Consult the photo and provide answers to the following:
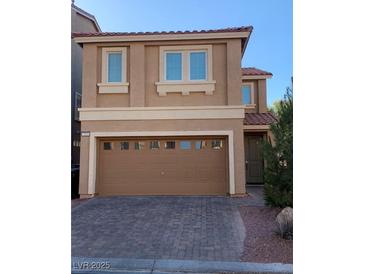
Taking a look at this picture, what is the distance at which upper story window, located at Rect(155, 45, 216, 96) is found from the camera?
1066 cm

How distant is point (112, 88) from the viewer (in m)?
10.9

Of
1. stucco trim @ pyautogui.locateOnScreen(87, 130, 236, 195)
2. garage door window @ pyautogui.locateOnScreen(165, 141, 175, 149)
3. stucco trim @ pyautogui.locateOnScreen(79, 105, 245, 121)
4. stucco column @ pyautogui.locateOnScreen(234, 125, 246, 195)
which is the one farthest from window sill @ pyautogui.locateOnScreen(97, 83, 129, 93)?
stucco column @ pyautogui.locateOnScreen(234, 125, 246, 195)

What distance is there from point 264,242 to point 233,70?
6.97 metres

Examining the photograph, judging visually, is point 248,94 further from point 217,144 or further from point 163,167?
point 163,167

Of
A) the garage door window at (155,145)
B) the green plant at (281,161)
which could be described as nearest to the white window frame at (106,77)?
the garage door window at (155,145)

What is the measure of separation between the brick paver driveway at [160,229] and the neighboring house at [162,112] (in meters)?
1.24

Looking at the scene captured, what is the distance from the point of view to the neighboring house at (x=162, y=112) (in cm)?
1056

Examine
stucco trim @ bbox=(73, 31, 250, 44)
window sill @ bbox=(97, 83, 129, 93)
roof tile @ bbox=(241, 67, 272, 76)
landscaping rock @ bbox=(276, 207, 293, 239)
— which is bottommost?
landscaping rock @ bbox=(276, 207, 293, 239)

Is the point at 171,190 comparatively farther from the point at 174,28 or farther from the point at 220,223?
the point at 174,28

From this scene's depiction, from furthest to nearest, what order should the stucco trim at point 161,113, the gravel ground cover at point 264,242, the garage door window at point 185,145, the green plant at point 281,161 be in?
the garage door window at point 185,145 < the stucco trim at point 161,113 < the green plant at point 281,161 < the gravel ground cover at point 264,242

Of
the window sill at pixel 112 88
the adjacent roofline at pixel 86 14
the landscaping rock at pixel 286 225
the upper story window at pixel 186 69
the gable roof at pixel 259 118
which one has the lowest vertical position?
the landscaping rock at pixel 286 225

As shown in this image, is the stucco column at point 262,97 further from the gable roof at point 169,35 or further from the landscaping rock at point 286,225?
the landscaping rock at point 286,225

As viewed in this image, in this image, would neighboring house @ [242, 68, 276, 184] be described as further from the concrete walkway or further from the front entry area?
the concrete walkway

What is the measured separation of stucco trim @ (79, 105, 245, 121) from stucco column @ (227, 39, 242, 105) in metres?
0.47
